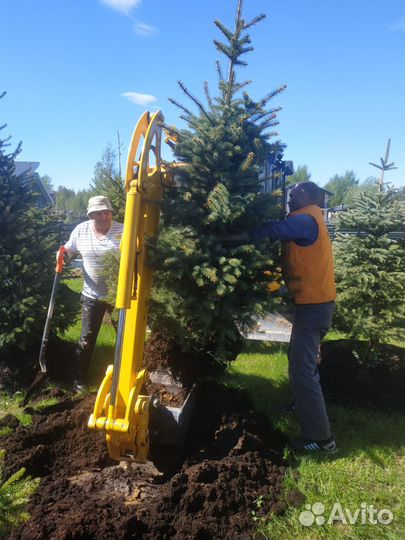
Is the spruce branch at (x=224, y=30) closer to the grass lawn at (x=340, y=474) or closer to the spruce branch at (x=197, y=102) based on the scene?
the spruce branch at (x=197, y=102)

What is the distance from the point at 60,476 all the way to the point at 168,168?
112 inches

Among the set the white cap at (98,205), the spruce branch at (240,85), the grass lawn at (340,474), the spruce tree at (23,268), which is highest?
the spruce branch at (240,85)

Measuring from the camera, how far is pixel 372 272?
5207 mm

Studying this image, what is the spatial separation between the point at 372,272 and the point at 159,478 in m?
3.51

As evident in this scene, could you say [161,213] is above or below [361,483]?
above

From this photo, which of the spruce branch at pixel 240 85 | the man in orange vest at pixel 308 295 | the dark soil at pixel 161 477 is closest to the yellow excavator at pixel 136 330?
the dark soil at pixel 161 477

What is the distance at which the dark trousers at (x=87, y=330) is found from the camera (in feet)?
16.9

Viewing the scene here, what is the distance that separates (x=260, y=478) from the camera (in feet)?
10.9

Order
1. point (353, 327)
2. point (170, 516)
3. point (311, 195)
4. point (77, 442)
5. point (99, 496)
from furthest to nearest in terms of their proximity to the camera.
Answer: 1. point (353, 327)
2. point (311, 195)
3. point (77, 442)
4. point (99, 496)
5. point (170, 516)

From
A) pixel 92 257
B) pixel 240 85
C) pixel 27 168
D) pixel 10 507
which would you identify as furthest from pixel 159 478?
pixel 27 168

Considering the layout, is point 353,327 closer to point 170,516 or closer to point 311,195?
point 311,195

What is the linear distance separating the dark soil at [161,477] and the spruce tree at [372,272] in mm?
1820

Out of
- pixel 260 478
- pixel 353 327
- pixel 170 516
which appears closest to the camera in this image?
pixel 170 516

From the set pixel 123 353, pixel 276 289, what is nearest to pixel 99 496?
pixel 123 353
